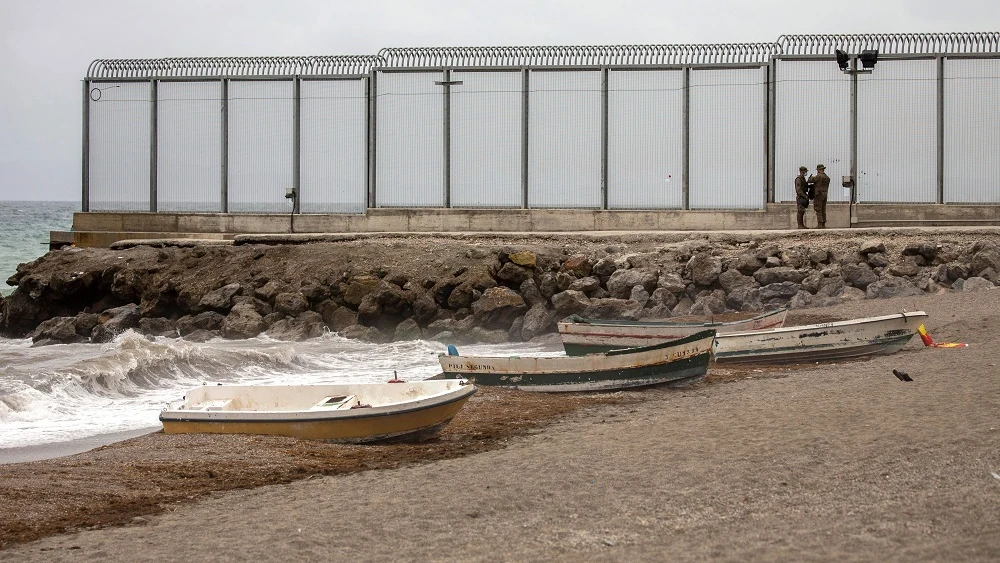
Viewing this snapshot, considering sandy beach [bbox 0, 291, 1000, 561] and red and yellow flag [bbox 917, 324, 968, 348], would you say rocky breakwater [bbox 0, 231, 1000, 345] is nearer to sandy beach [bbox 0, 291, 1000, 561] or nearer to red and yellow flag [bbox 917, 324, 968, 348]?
red and yellow flag [bbox 917, 324, 968, 348]

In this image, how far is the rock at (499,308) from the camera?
21.7 meters

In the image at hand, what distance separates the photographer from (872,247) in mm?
22203

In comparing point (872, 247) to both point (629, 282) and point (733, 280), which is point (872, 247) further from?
point (629, 282)

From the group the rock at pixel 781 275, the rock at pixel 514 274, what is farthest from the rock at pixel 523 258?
the rock at pixel 781 275

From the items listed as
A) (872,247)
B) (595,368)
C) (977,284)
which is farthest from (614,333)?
(977,284)

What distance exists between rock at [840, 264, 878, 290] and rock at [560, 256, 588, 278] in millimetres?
5019

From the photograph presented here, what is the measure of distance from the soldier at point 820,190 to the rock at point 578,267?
4953mm

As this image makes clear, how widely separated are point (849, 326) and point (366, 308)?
1008 cm

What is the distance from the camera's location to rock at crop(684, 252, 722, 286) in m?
21.9

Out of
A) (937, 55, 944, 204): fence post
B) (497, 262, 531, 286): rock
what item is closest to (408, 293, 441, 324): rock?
(497, 262, 531, 286): rock

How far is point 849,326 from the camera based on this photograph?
1597 cm

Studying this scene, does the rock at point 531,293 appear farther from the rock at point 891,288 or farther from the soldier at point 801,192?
the rock at point 891,288

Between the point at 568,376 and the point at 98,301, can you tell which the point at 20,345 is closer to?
the point at 98,301

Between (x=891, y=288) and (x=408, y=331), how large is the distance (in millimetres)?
9443
